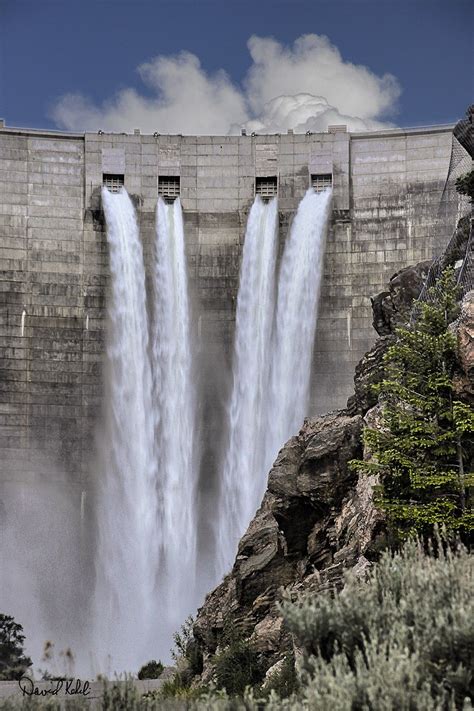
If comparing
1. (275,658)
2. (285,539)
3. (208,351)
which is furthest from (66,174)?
(275,658)

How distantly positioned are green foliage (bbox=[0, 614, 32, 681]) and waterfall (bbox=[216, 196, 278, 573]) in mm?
9989

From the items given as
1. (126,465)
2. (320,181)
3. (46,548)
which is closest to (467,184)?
(320,181)

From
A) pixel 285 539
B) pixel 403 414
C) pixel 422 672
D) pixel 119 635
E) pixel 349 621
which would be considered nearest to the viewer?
pixel 422 672

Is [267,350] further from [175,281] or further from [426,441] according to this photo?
[426,441]

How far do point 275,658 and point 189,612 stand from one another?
23254mm

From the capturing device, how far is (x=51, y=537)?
54.2 metres

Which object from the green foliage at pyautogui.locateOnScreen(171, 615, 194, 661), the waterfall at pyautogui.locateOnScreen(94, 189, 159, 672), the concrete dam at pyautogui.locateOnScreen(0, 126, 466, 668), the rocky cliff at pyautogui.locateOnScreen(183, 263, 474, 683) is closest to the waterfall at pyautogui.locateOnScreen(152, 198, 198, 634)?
the concrete dam at pyautogui.locateOnScreen(0, 126, 466, 668)

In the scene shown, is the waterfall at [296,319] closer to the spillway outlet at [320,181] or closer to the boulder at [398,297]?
the spillway outlet at [320,181]

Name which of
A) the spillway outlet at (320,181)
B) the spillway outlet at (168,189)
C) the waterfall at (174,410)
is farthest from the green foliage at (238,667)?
the spillway outlet at (320,181)

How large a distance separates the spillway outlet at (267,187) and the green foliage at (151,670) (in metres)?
23.8

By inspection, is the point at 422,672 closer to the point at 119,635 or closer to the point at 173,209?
the point at 119,635

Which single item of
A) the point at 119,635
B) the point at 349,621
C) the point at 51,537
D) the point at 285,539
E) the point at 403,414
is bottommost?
the point at 119,635

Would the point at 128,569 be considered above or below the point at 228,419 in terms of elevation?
below

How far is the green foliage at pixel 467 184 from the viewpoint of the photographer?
34.5m
